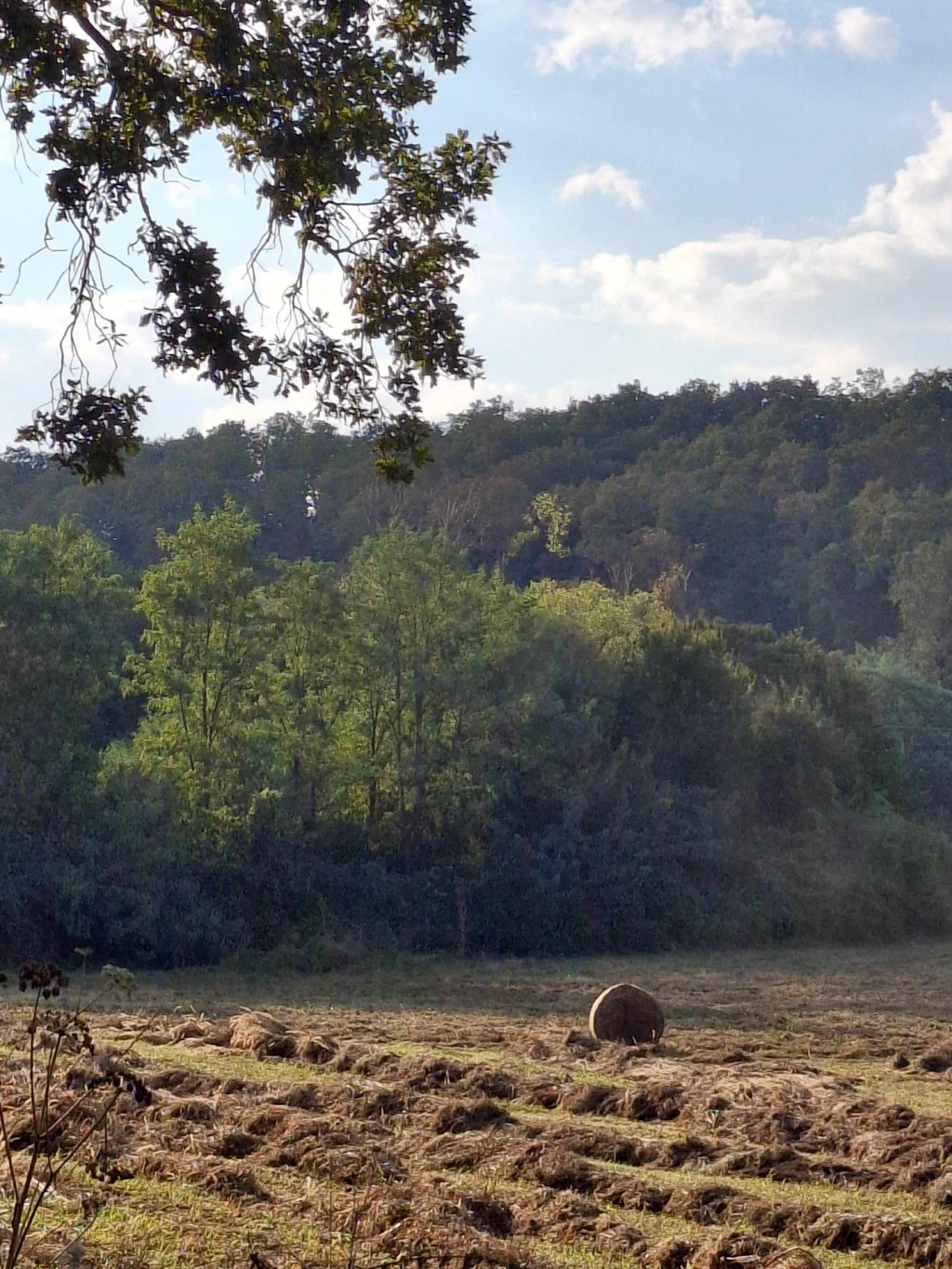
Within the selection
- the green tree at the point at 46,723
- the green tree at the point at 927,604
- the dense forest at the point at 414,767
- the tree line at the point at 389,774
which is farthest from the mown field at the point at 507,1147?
the green tree at the point at 927,604

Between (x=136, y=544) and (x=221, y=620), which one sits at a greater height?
(x=136, y=544)

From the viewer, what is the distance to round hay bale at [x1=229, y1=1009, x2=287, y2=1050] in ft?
38.2

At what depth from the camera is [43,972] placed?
3850 mm

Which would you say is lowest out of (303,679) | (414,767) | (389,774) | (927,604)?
(389,774)

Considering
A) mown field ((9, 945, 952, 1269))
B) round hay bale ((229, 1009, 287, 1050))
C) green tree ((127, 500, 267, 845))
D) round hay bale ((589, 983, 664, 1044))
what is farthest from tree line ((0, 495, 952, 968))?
round hay bale ((589, 983, 664, 1044))

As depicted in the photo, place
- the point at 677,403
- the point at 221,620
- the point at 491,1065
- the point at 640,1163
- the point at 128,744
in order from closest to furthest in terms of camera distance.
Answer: the point at 640,1163, the point at 491,1065, the point at 221,620, the point at 128,744, the point at 677,403

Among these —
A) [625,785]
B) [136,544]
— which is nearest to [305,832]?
[625,785]

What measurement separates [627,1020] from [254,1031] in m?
3.33

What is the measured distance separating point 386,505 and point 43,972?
48.7 m

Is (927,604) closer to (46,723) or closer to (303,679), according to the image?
(303,679)

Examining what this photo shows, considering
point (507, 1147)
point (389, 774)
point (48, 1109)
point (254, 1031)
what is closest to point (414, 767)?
point (389, 774)

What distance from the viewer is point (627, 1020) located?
13.0 metres

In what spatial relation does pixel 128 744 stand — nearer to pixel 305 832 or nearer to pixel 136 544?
pixel 305 832

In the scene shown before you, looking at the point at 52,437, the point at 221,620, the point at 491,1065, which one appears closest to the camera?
the point at 52,437
